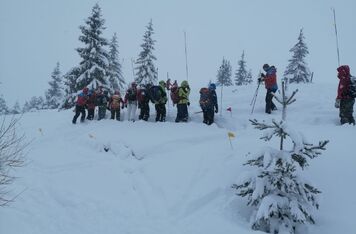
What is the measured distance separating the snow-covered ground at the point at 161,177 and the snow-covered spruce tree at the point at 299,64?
81.4 feet

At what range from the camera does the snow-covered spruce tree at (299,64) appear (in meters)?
41.8

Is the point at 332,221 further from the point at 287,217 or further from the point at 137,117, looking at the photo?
the point at 137,117

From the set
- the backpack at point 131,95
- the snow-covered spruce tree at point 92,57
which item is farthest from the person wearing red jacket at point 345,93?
the snow-covered spruce tree at point 92,57

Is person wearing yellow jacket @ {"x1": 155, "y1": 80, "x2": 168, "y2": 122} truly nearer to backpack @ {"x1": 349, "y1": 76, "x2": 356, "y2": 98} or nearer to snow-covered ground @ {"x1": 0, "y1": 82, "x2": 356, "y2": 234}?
snow-covered ground @ {"x1": 0, "y1": 82, "x2": 356, "y2": 234}

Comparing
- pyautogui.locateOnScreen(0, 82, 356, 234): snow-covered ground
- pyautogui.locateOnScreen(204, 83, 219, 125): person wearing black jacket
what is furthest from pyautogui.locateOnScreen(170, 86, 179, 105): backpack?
pyautogui.locateOnScreen(204, 83, 219, 125): person wearing black jacket

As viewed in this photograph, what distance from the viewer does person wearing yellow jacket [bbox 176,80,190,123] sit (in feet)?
55.0

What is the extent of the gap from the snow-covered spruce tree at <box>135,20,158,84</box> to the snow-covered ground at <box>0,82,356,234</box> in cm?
2032

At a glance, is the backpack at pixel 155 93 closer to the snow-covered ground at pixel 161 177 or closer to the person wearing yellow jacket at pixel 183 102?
the person wearing yellow jacket at pixel 183 102

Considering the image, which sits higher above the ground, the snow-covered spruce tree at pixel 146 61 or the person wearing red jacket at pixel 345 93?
the snow-covered spruce tree at pixel 146 61

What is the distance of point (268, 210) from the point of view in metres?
8.06

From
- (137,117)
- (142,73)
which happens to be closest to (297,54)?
(142,73)

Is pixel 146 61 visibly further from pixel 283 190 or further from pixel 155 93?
pixel 283 190

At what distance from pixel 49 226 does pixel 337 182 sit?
262 inches

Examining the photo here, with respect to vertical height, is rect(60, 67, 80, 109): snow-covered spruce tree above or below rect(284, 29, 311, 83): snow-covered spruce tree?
below
